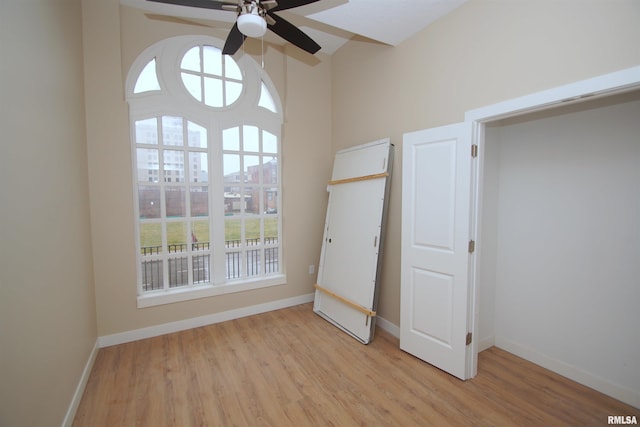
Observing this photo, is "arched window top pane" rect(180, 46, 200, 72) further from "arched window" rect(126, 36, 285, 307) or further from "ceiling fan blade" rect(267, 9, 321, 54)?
"ceiling fan blade" rect(267, 9, 321, 54)

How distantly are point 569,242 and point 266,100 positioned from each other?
3556 millimetres

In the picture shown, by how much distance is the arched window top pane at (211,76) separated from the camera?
3.13 metres

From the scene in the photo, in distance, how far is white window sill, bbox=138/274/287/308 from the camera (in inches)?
117

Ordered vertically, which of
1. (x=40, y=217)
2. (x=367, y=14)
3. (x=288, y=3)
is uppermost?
(x=367, y=14)

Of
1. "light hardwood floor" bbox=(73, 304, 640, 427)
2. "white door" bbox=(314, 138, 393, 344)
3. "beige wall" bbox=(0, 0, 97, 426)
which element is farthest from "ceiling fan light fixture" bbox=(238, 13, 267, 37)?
"light hardwood floor" bbox=(73, 304, 640, 427)

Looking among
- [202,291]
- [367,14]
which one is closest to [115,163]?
[202,291]

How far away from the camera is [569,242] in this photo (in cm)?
233

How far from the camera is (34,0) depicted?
5.19 feet

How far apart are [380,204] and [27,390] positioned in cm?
277

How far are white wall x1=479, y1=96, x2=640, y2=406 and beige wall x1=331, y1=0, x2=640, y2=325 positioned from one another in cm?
70

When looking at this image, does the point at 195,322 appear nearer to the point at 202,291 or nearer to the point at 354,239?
the point at 202,291

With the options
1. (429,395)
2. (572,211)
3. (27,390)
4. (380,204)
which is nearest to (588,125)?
(572,211)

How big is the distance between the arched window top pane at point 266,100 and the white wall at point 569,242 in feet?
8.51

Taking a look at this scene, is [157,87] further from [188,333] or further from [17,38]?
[188,333]
